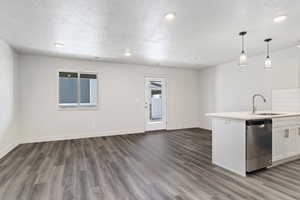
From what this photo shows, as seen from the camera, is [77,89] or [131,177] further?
[77,89]

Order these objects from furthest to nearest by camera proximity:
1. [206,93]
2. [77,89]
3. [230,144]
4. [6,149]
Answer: [206,93], [77,89], [6,149], [230,144]

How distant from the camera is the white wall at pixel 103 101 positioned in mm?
4762

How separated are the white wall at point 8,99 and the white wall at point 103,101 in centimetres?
38

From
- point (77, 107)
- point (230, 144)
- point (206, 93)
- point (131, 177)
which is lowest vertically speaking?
point (131, 177)

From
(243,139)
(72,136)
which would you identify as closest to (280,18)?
(243,139)

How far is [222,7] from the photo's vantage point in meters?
2.26

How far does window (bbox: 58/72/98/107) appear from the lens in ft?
17.3

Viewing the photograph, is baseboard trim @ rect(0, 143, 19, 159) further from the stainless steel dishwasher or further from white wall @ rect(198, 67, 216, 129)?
white wall @ rect(198, 67, 216, 129)

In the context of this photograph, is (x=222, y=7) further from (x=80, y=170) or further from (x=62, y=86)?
(x=62, y=86)

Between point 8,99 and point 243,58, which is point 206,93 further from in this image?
point 8,99

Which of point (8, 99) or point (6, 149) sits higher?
point (8, 99)

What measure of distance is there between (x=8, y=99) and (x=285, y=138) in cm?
600

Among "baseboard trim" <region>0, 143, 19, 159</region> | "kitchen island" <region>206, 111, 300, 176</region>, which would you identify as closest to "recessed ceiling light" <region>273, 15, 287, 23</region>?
"kitchen island" <region>206, 111, 300, 176</region>

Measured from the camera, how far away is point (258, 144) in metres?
2.75
